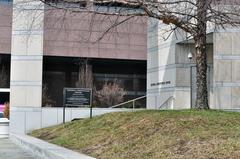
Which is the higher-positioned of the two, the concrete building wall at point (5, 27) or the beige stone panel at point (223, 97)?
the concrete building wall at point (5, 27)

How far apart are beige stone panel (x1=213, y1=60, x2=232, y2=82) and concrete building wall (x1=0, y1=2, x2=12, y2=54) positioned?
3552cm

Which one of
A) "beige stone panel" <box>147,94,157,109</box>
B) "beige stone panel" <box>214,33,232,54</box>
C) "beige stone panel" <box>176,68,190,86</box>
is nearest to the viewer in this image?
"beige stone panel" <box>214,33,232,54</box>

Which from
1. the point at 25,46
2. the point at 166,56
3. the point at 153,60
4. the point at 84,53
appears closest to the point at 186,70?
the point at 166,56

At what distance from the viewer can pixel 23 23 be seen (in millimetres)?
28453

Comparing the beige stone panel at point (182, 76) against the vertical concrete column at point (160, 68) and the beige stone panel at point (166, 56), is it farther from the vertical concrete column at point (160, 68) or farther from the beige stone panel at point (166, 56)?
the beige stone panel at point (166, 56)

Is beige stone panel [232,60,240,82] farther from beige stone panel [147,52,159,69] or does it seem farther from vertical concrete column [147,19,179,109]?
beige stone panel [147,52,159,69]

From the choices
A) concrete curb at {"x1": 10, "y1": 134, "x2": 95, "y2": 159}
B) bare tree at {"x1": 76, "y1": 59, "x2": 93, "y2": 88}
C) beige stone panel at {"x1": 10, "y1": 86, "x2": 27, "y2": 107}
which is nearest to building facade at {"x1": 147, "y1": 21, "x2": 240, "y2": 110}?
beige stone panel at {"x1": 10, "y1": 86, "x2": 27, "y2": 107}

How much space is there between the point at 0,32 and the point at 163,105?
103ft

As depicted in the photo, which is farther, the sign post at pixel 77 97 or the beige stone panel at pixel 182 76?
the beige stone panel at pixel 182 76

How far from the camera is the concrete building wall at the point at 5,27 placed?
54625 millimetres

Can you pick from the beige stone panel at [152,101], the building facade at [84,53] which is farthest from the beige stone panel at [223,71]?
the building facade at [84,53]

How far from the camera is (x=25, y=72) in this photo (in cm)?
2822

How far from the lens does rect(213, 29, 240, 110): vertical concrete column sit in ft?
76.4

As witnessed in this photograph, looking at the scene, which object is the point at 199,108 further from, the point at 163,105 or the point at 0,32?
the point at 0,32
